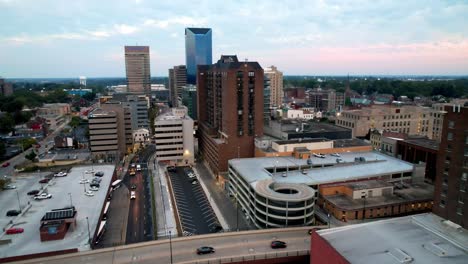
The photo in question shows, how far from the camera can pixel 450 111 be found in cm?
4806

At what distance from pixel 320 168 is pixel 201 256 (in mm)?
43905

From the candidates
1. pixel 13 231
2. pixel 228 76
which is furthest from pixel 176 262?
pixel 228 76

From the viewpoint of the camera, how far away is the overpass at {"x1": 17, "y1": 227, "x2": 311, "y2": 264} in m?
44.4

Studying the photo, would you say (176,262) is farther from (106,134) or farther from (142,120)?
(142,120)

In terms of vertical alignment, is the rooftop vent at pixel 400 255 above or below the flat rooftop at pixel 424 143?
below

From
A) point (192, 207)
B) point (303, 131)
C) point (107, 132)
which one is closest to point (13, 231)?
point (192, 207)

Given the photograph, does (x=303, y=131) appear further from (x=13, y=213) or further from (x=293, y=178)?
(x=13, y=213)

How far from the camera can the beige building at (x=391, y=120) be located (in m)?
134

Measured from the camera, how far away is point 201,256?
1779 inches

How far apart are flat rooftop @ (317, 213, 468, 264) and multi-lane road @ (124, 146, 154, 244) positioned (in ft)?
123

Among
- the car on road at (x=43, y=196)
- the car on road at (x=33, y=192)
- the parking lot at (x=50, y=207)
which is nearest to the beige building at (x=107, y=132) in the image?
the parking lot at (x=50, y=207)

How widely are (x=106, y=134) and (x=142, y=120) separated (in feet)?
163

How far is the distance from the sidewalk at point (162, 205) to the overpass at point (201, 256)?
418 inches

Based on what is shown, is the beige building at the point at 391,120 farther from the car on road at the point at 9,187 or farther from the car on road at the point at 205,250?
the car on road at the point at 9,187
